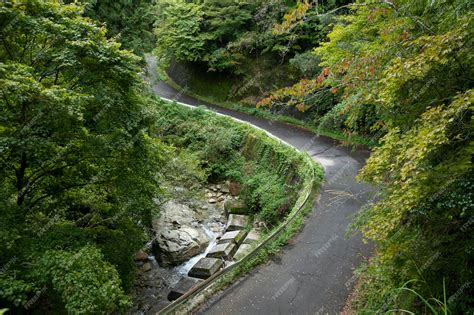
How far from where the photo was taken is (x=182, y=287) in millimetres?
9328

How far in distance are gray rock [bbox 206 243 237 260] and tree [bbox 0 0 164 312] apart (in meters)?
2.53

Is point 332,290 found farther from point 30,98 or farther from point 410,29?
point 30,98

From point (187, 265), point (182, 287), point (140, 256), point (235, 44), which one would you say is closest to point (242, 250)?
point (182, 287)

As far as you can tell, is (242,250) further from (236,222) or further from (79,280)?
(79,280)

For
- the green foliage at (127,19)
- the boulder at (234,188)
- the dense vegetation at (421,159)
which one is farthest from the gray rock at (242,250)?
the green foliage at (127,19)

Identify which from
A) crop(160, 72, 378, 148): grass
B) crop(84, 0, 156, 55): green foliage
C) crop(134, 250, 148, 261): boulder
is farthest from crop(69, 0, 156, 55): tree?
crop(134, 250, 148, 261): boulder

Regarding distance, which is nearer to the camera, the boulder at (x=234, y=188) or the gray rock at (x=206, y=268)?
the gray rock at (x=206, y=268)

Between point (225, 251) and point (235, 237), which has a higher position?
point (235, 237)

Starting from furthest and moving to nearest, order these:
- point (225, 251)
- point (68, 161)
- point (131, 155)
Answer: point (225, 251)
point (131, 155)
point (68, 161)

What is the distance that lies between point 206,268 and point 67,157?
485cm

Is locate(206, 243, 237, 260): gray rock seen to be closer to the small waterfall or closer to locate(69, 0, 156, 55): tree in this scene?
the small waterfall

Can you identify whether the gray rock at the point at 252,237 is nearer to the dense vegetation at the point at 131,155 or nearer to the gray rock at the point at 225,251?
the gray rock at the point at 225,251

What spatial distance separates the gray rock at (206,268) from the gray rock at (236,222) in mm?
2683

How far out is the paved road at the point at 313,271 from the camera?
23.4 ft
